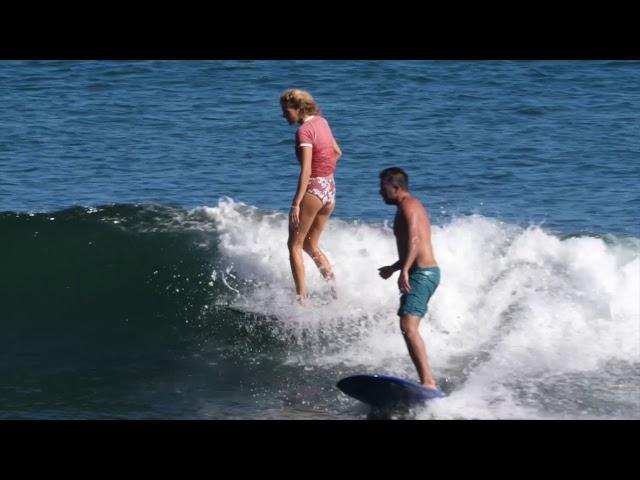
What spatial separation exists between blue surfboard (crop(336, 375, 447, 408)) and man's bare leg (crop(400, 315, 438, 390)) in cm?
9

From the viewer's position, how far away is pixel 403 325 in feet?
27.6

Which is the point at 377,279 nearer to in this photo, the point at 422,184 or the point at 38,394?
the point at 38,394

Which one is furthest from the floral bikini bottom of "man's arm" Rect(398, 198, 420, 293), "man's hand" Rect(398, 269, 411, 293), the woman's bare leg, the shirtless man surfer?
"man's hand" Rect(398, 269, 411, 293)

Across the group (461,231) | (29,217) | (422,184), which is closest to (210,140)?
(422,184)

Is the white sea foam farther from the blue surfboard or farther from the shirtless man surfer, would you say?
the shirtless man surfer

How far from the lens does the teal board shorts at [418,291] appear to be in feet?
27.5

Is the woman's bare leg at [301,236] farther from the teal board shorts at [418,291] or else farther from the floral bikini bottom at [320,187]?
the teal board shorts at [418,291]

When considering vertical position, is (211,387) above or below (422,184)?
below

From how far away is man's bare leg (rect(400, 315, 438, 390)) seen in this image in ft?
27.5

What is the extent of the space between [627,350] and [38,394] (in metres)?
4.83

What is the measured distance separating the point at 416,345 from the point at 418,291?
0.38 m

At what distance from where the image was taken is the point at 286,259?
11.0 m

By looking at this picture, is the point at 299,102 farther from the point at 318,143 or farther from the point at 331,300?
the point at 331,300

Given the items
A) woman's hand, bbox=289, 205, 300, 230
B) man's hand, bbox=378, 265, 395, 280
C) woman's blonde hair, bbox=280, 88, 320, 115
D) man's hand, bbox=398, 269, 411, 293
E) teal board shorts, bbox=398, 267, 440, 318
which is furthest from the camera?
woman's hand, bbox=289, 205, 300, 230
